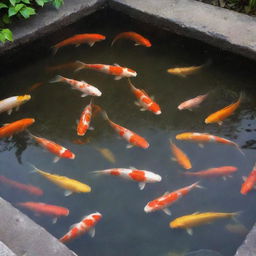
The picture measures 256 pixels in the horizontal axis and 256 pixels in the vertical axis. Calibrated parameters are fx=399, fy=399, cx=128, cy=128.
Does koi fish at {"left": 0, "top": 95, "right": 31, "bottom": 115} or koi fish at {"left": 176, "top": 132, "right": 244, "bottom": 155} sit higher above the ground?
koi fish at {"left": 0, "top": 95, "right": 31, "bottom": 115}

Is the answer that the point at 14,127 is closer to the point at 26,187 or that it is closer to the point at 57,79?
the point at 26,187

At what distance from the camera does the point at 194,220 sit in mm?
3449

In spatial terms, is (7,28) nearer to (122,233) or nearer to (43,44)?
(43,44)

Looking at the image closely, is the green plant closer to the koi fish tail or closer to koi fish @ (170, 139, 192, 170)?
the koi fish tail

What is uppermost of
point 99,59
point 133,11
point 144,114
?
point 133,11

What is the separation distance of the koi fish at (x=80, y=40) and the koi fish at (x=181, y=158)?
2.06 meters

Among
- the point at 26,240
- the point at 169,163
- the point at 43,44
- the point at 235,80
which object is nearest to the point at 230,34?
the point at 235,80

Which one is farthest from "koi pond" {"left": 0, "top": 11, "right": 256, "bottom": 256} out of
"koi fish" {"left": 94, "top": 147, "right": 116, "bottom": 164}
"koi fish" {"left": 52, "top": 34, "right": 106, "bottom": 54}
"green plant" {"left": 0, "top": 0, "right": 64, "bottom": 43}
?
"green plant" {"left": 0, "top": 0, "right": 64, "bottom": 43}

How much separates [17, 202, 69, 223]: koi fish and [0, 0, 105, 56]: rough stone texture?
7.42ft

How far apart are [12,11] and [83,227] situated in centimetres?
284

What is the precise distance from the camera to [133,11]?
541cm

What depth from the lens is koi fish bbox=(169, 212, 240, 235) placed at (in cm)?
345

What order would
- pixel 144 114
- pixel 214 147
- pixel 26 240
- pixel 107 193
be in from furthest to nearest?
1. pixel 144 114
2. pixel 214 147
3. pixel 107 193
4. pixel 26 240

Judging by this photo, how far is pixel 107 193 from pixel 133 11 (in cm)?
272
